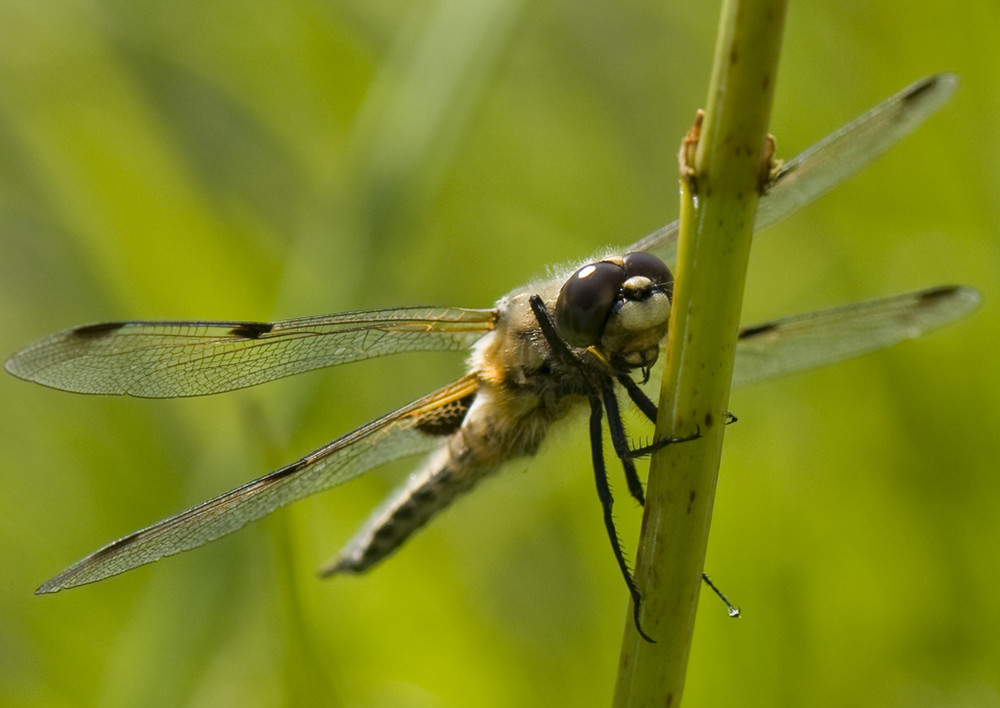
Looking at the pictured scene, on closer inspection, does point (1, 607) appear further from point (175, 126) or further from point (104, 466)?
point (175, 126)

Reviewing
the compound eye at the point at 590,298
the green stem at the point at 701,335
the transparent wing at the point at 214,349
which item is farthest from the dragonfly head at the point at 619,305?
the green stem at the point at 701,335

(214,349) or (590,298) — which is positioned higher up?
(590,298)

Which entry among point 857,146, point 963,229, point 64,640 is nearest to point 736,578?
point 857,146

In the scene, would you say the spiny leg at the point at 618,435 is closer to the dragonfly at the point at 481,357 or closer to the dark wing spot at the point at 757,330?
the dragonfly at the point at 481,357

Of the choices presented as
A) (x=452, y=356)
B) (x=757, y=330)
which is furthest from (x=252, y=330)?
(x=452, y=356)

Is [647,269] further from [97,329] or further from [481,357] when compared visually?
[97,329]

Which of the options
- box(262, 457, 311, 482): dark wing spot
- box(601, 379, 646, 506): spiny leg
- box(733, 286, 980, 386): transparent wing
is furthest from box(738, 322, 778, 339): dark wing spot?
box(262, 457, 311, 482): dark wing spot
